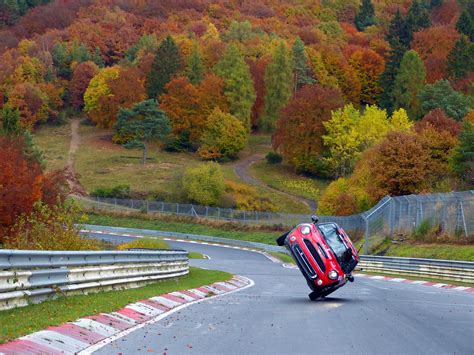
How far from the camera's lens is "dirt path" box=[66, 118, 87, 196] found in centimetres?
8344

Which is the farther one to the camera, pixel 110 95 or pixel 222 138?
pixel 110 95

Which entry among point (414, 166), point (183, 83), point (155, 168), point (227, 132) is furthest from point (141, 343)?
point (183, 83)

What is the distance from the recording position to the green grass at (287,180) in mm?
91062

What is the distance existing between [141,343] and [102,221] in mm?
65822

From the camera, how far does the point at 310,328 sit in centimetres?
1373

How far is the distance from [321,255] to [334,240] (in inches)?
22.4

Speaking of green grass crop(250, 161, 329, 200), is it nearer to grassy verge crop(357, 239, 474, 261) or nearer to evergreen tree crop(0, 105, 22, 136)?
evergreen tree crop(0, 105, 22, 136)

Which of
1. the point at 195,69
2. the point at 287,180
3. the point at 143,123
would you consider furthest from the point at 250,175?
the point at 195,69

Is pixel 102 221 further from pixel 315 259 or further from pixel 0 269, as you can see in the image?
pixel 0 269

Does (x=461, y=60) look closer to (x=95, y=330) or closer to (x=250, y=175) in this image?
(x=250, y=175)

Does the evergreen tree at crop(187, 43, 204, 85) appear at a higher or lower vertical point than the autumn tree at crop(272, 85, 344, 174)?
higher

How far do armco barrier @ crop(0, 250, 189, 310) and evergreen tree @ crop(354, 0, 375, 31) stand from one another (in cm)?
17579

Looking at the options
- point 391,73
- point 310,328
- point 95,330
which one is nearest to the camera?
point 95,330

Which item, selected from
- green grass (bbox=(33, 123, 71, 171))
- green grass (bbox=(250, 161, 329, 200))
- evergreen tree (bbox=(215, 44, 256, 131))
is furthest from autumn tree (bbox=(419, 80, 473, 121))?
green grass (bbox=(33, 123, 71, 171))
